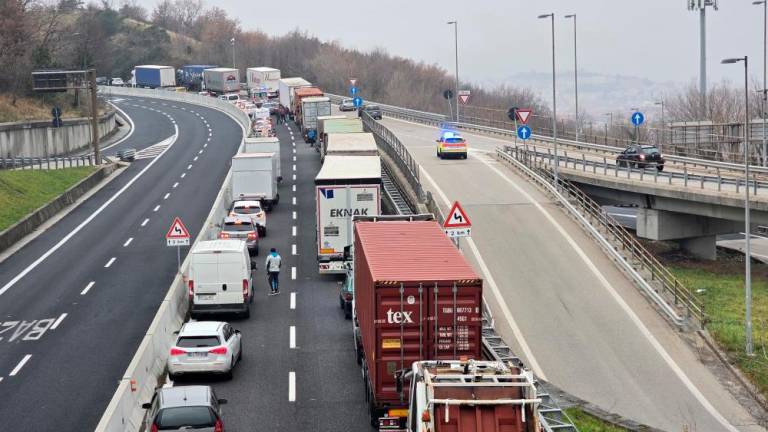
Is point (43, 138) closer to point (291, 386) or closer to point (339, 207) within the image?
point (339, 207)

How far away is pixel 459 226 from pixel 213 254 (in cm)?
692

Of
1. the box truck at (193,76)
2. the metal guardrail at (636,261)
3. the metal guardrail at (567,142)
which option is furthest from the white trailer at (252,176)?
the box truck at (193,76)

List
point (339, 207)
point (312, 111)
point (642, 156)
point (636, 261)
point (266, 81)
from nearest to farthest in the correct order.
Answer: point (339, 207), point (636, 261), point (642, 156), point (312, 111), point (266, 81)

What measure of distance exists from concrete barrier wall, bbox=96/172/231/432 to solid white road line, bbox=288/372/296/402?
2.89 metres

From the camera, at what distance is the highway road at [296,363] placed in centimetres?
2195

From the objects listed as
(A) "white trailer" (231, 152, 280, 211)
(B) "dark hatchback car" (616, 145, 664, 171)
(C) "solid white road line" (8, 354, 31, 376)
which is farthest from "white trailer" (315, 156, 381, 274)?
(B) "dark hatchback car" (616, 145, 664, 171)

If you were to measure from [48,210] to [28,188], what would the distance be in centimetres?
432

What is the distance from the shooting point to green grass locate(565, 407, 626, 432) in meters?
22.3

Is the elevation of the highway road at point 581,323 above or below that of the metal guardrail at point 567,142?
below

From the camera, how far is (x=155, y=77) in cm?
13975

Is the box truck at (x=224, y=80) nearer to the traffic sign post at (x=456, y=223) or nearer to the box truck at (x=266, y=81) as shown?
the box truck at (x=266, y=81)

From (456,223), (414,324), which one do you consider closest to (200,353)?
(414,324)

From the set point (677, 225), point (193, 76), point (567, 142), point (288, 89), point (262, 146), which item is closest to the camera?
point (677, 225)

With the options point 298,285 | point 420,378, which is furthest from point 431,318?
point 298,285
